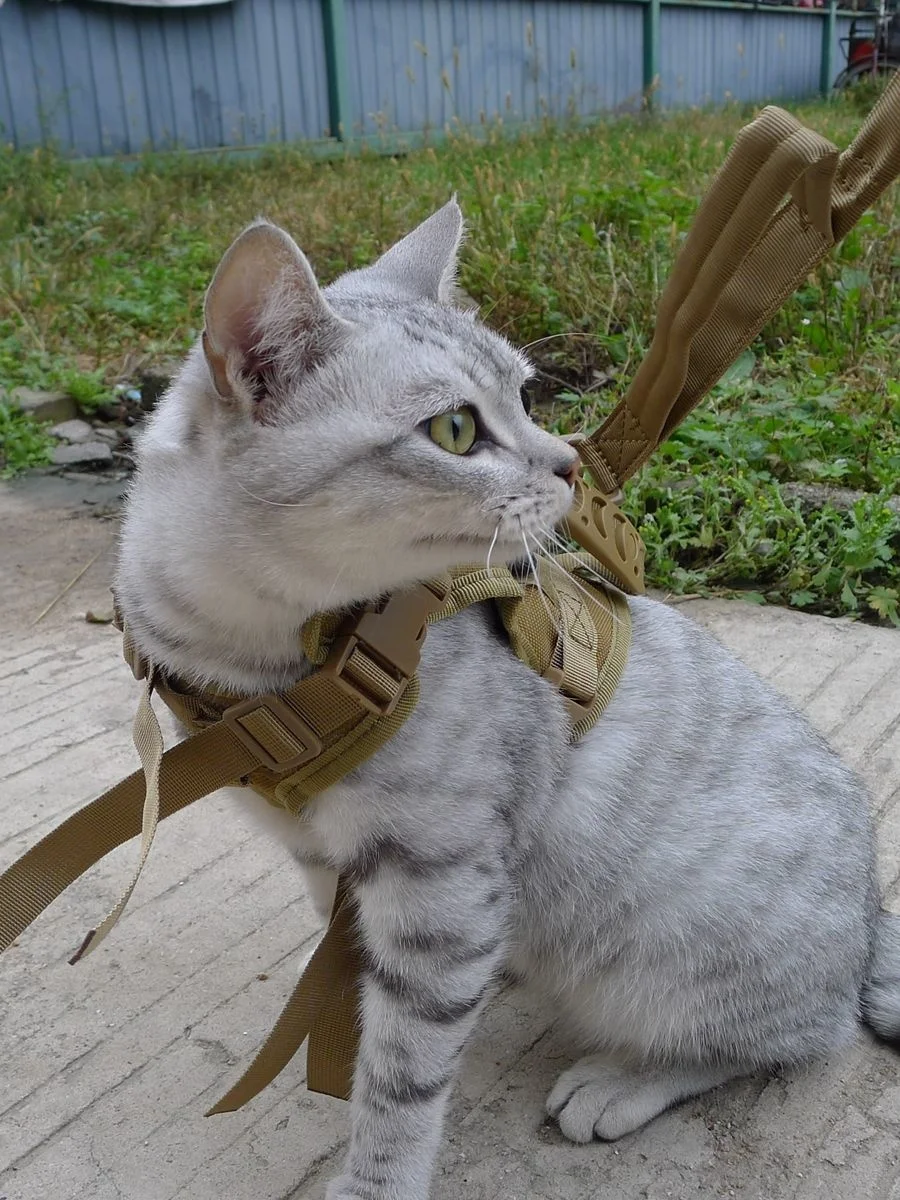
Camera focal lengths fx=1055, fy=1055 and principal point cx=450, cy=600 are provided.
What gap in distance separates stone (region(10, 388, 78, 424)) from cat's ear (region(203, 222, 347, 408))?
4.44m

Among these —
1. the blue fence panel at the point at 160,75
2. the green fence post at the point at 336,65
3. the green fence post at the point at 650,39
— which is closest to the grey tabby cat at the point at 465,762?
the blue fence panel at the point at 160,75

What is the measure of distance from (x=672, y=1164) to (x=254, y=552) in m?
1.20

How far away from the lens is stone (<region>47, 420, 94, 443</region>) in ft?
17.8

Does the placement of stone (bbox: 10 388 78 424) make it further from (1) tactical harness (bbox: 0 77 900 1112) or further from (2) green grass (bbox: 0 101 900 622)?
(1) tactical harness (bbox: 0 77 900 1112)

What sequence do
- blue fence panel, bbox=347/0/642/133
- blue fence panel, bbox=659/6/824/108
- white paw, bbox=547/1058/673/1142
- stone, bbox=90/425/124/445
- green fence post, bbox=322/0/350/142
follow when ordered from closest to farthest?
white paw, bbox=547/1058/673/1142 < stone, bbox=90/425/124/445 < green fence post, bbox=322/0/350/142 < blue fence panel, bbox=347/0/642/133 < blue fence panel, bbox=659/6/824/108

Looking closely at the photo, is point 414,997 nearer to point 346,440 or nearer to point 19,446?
point 346,440

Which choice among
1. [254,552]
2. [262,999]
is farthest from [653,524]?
[254,552]

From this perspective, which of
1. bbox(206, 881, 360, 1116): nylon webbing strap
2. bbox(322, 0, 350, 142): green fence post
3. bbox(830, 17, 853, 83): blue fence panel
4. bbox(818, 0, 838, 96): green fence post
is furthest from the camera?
bbox(830, 17, 853, 83): blue fence panel

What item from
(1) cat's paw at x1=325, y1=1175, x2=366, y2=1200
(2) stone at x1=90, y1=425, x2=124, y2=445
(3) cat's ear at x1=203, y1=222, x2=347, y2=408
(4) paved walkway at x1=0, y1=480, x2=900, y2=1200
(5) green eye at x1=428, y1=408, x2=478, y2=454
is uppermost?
(3) cat's ear at x1=203, y1=222, x2=347, y2=408

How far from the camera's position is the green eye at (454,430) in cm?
148

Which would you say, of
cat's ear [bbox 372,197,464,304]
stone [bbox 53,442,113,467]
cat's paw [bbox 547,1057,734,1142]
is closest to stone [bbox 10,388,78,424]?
stone [bbox 53,442,113,467]

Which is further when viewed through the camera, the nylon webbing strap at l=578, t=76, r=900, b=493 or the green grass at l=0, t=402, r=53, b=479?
the green grass at l=0, t=402, r=53, b=479

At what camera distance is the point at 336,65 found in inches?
389

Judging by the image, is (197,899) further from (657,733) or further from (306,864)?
(657,733)
